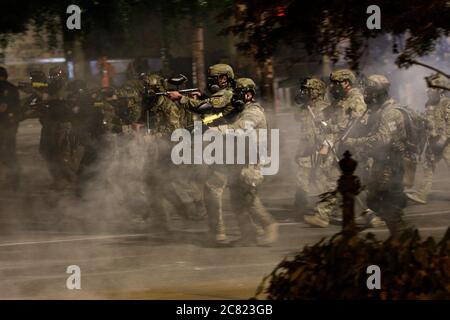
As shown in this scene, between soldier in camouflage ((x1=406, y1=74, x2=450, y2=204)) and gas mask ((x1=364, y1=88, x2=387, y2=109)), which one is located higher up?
gas mask ((x1=364, y1=88, x2=387, y2=109))

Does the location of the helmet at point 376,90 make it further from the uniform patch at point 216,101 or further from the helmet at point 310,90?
the uniform patch at point 216,101

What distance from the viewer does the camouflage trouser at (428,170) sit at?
12.7m

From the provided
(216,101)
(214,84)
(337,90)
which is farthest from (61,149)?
(216,101)

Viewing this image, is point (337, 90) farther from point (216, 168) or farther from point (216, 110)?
point (216, 168)

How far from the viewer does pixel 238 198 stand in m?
10.0

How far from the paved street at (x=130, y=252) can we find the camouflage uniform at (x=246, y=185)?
24cm

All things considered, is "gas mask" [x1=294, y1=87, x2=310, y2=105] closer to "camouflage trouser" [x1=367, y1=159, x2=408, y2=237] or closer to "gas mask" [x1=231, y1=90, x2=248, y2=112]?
"gas mask" [x1=231, y1=90, x2=248, y2=112]

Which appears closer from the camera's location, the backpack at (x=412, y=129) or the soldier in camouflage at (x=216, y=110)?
the soldier in camouflage at (x=216, y=110)

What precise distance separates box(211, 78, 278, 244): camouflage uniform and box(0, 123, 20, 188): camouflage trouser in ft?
17.8

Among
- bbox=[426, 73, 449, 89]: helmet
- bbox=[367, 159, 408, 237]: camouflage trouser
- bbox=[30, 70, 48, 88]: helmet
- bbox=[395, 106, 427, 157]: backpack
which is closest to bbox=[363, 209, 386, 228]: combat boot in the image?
bbox=[395, 106, 427, 157]: backpack

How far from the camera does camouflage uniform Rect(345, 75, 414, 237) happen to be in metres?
8.60

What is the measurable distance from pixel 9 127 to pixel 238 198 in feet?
18.6

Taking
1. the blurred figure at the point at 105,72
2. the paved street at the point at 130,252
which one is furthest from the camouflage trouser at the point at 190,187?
the blurred figure at the point at 105,72
